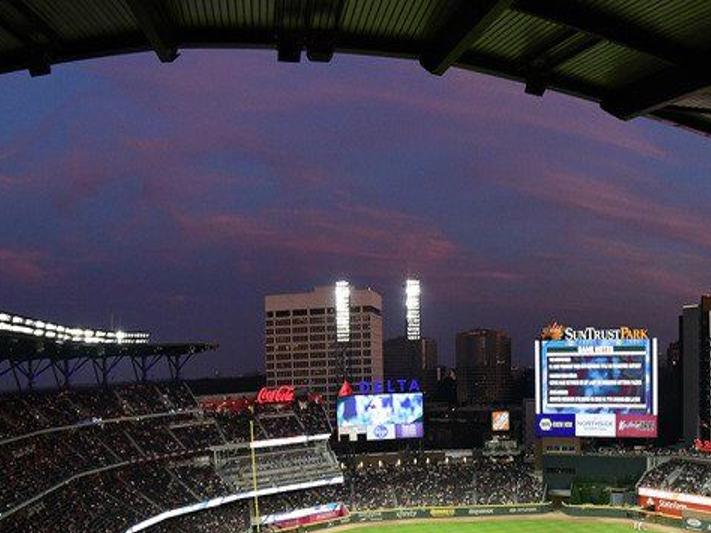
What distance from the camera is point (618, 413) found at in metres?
74.4

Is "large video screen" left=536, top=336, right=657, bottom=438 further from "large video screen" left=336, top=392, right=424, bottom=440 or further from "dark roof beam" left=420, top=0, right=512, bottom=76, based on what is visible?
"dark roof beam" left=420, top=0, right=512, bottom=76

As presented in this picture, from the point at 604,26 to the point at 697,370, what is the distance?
8860 centimetres

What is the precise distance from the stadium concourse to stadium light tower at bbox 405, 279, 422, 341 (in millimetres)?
42836

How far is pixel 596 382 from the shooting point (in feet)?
246

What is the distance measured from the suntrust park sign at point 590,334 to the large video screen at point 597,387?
1.35 ft

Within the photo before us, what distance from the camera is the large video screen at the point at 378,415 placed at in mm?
83125

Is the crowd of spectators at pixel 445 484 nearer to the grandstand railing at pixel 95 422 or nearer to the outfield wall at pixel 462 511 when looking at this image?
the outfield wall at pixel 462 511

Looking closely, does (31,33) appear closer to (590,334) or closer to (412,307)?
(590,334)

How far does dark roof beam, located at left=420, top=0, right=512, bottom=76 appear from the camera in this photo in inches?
213

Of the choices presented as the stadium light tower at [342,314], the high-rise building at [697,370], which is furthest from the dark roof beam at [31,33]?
the stadium light tower at [342,314]

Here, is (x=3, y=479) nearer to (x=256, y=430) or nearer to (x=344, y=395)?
(x=256, y=430)

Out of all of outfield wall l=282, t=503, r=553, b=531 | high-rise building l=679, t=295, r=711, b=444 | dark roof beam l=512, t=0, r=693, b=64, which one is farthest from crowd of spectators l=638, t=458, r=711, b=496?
dark roof beam l=512, t=0, r=693, b=64

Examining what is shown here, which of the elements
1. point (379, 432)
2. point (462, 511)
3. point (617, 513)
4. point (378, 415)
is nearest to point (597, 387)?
point (617, 513)

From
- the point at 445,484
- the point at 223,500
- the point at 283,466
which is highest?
the point at 283,466
